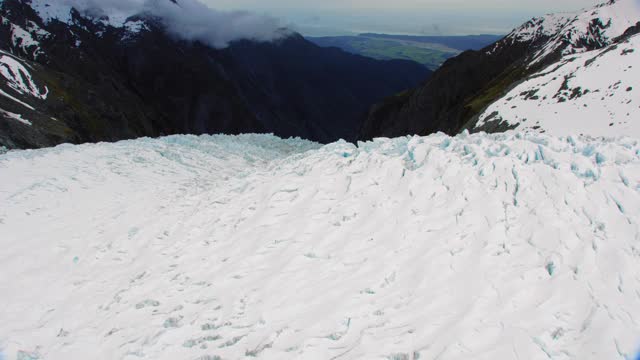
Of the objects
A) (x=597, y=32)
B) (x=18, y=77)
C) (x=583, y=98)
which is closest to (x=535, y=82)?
(x=583, y=98)

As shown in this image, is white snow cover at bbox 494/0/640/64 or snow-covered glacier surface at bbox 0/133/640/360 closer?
snow-covered glacier surface at bbox 0/133/640/360

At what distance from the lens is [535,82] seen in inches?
2110

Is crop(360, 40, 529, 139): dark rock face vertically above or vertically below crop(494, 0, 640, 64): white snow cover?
below

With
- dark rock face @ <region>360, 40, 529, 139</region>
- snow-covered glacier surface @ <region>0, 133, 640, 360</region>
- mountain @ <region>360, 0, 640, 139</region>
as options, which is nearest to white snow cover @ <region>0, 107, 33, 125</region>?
mountain @ <region>360, 0, 640, 139</region>

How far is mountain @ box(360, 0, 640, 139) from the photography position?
142 feet

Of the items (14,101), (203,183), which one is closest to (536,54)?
(203,183)

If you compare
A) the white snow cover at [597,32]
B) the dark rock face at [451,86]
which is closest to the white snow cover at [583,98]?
the white snow cover at [597,32]

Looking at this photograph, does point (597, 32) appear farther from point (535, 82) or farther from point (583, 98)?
point (583, 98)

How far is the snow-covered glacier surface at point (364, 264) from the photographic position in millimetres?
6855

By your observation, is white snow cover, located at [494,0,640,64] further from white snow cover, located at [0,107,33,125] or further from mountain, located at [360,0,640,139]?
white snow cover, located at [0,107,33,125]

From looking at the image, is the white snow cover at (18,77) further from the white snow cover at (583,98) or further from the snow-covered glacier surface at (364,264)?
the snow-covered glacier surface at (364,264)

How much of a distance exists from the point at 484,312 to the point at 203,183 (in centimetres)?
1552

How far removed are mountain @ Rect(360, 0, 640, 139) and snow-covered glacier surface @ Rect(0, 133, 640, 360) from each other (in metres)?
33.3

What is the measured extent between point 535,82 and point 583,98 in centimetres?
1058
